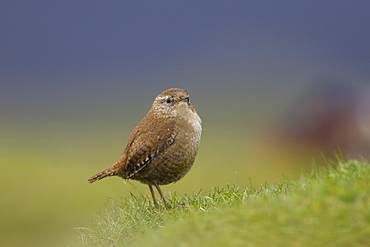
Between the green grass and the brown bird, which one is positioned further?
the brown bird

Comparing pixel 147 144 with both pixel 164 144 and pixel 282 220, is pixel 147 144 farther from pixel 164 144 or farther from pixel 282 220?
pixel 282 220

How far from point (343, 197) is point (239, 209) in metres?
1.15

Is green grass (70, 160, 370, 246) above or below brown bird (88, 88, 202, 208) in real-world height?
below

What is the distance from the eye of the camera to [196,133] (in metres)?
8.73

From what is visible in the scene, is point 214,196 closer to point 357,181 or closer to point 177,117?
point 177,117

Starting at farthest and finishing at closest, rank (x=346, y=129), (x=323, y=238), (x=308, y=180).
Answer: (x=346, y=129) → (x=308, y=180) → (x=323, y=238)

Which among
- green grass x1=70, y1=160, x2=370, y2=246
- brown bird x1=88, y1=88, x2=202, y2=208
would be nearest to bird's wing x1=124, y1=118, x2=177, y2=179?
brown bird x1=88, y1=88, x2=202, y2=208

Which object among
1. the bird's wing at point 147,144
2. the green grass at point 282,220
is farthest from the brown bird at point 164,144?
the green grass at point 282,220

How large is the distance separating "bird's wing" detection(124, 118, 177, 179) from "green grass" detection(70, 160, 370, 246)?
0.76 m

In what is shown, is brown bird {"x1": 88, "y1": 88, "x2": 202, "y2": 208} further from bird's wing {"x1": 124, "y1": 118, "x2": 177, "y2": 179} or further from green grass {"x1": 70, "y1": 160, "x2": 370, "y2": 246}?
green grass {"x1": 70, "y1": 160, "x2": 370, "y2": 246}

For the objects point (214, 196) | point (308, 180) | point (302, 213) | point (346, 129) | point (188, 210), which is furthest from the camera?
point (346, 129)

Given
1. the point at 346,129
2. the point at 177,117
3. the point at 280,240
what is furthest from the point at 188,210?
the point at 346,129

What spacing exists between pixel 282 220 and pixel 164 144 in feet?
9.08

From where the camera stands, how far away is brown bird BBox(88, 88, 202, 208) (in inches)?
336
